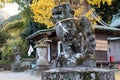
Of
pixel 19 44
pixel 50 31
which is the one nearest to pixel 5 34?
pixel 19 44

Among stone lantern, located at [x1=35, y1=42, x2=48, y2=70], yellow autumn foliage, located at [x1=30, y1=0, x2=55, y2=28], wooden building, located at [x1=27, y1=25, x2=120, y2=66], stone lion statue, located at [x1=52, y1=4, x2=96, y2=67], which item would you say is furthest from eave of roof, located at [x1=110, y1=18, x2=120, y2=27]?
stone lion statue, located at [x1=52, y1=4, x2=96, y2=67]

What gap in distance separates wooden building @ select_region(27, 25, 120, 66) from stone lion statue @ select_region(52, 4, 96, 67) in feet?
48.0

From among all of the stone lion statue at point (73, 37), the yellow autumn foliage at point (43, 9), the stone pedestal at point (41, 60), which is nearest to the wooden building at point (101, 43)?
the yellow autumn foliage at point (43, 9)

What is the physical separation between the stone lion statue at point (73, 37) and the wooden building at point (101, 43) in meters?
14.6

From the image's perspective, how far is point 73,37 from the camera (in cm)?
520

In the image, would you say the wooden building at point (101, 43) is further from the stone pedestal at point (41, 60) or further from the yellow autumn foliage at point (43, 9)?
the stone pedestal at point (41, 60)

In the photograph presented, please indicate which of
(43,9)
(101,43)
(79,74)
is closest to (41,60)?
(43,9)

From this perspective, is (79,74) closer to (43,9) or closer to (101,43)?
(43,9)

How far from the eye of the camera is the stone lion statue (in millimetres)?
5191

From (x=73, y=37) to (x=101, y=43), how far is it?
654 inches

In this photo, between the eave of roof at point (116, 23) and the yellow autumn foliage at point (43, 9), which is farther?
the eave of roof at point (116, 23)

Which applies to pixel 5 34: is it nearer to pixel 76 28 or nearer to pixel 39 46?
pixel 39 46

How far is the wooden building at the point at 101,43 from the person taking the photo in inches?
826

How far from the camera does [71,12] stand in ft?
18.5
